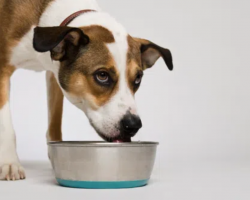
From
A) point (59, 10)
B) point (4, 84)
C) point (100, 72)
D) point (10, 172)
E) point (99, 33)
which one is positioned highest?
point (59, 10)

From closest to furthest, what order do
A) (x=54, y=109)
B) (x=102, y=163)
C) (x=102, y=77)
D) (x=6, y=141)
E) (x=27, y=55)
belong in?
1. (x=102, y=163)
2. (x=102, y=77)
3. (x=6, y=141)
4. (x=27, y=55)
5. (x=54, y=109)

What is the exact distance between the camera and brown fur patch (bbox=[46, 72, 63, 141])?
4.34 metres

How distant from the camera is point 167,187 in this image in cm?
303

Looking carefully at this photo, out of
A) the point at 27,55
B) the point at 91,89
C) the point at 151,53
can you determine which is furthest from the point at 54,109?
the point at 91,89

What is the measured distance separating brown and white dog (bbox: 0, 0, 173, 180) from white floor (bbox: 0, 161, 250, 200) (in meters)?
0.30

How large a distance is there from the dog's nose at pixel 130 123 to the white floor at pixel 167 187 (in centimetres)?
33

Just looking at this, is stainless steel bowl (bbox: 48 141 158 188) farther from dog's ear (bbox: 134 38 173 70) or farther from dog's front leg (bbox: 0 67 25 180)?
dog's ear (bbox: 134 38 173 70)

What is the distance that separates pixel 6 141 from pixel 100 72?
30.6 inches

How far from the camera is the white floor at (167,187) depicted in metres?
2.71

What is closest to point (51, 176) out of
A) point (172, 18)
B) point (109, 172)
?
point (109, 172)

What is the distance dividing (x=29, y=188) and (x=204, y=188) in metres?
0.99

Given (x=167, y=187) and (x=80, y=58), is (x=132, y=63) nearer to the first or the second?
(x=80, y=58)

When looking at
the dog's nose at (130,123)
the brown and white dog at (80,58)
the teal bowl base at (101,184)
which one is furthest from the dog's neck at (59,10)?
the teal bowl base at (101,184)

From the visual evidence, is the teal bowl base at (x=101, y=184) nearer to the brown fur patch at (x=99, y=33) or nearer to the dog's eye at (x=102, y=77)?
the dog's eye at (x=102, y=77)
